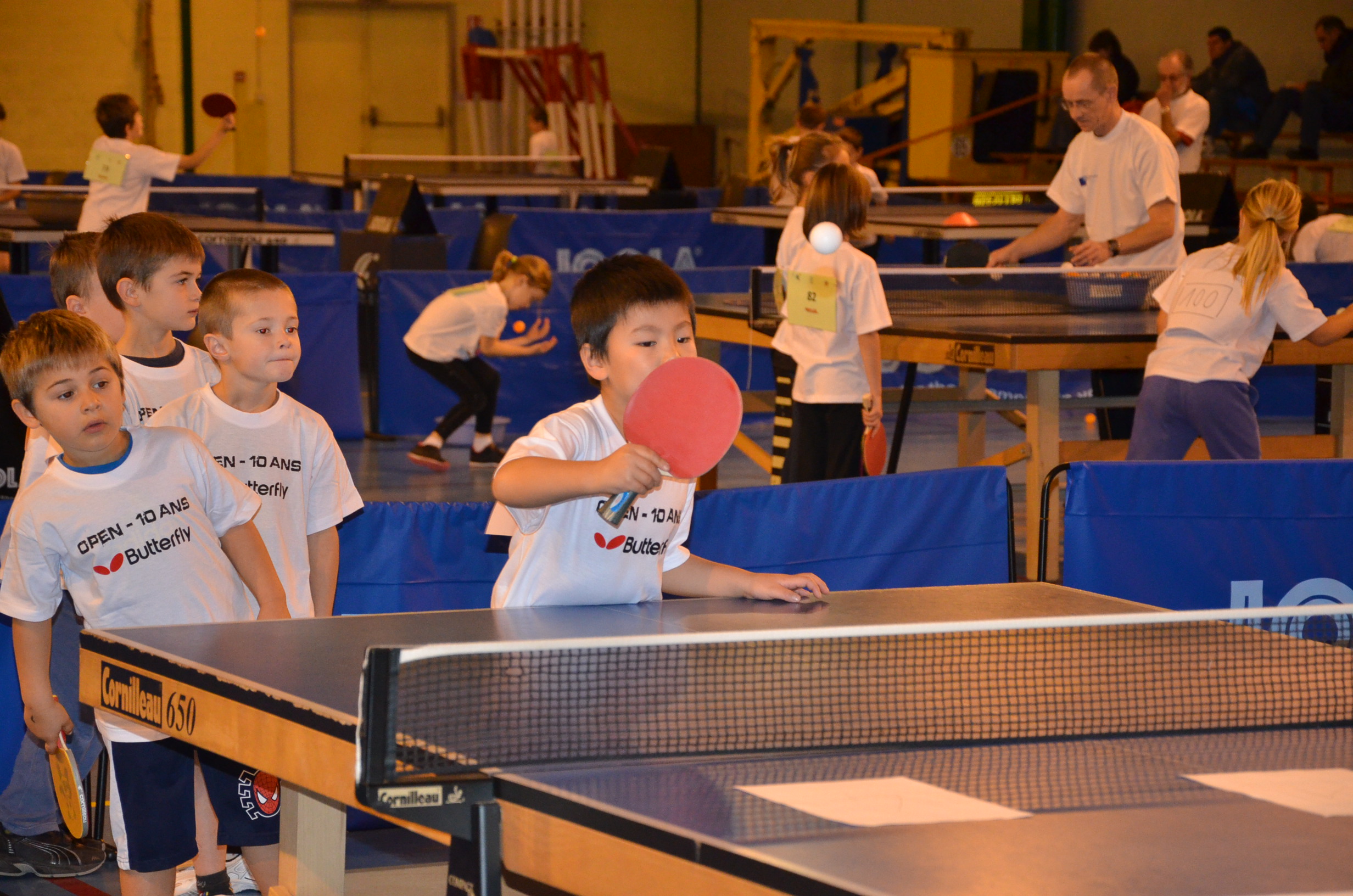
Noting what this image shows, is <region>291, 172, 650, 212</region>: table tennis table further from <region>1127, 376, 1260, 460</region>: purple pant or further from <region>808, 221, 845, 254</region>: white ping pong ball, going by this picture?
<region>1127, 376, 1260, 460</region>: purple pant

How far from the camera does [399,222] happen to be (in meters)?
11.8

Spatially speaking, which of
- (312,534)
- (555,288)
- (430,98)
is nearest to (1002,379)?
(555,288)

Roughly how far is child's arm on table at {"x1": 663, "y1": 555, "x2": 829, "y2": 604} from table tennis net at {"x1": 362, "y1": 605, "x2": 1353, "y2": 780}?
317 millimetres

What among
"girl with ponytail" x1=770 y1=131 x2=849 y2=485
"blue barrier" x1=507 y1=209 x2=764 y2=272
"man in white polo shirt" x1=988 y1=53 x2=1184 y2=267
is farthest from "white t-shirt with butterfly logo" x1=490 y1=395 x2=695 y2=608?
"blue barrier" x1=507 y1=209 x2=764 y2=272

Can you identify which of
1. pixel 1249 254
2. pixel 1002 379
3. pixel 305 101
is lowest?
pixel 1002 379

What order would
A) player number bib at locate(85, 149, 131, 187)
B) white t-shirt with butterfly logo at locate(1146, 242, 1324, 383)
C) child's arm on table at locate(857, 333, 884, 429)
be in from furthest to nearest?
player number bib at locate(85, 149, 131, 187) < child's arm on table at locate(857, 333, 884, 429) < white t-shirt with butterfly logo at locate(1146, 242, 1324, 383)

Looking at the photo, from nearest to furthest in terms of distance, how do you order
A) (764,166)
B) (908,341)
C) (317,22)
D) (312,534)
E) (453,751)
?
(453,751)
(312,534)
(908,341)
(764,166)
(317,22)

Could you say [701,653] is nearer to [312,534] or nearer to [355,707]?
[355,707]

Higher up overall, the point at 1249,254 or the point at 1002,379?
the point at 1249,254

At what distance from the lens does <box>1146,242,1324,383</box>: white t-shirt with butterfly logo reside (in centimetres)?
557

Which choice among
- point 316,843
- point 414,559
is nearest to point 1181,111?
point 414,559

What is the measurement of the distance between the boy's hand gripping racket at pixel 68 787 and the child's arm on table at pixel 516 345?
5869 millimetres

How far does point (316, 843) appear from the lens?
2652mm

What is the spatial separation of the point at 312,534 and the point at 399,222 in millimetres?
8518
